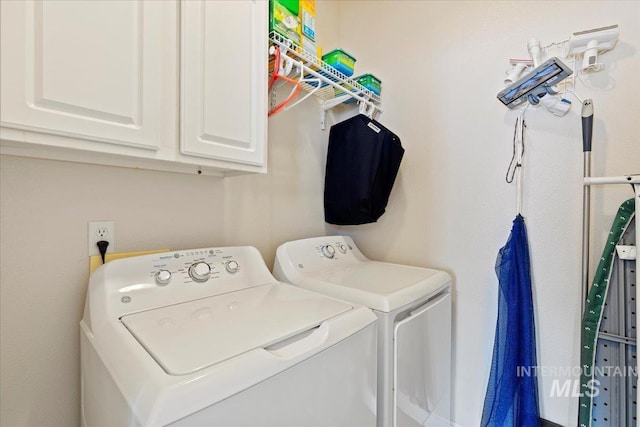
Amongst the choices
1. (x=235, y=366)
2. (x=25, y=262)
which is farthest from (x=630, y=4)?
(x=25, y=262)

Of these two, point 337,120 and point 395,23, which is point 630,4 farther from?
point 337,120

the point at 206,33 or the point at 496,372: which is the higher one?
the point at 206,33

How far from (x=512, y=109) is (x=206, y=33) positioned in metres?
1.39

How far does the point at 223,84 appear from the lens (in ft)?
3.40

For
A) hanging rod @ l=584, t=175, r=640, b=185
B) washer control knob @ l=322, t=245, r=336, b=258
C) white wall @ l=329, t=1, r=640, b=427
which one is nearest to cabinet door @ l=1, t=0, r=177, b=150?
washer control knob @ l=322, t=245, r=336, b=258

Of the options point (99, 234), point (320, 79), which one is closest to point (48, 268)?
point (99, 234)

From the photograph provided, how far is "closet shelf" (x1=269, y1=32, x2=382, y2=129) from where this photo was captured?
134 cm

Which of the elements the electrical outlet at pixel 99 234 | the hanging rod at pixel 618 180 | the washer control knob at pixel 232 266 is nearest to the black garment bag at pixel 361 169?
the washer control knob at pixel 232 266

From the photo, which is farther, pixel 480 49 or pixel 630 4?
pixel 480 49

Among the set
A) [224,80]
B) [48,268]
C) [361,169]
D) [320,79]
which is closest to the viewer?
[48,268]

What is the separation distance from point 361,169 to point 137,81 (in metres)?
1.11

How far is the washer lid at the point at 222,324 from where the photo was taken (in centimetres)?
65

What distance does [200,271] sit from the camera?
1.12m

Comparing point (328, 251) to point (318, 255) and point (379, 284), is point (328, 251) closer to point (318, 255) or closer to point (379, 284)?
point (318, 255)
